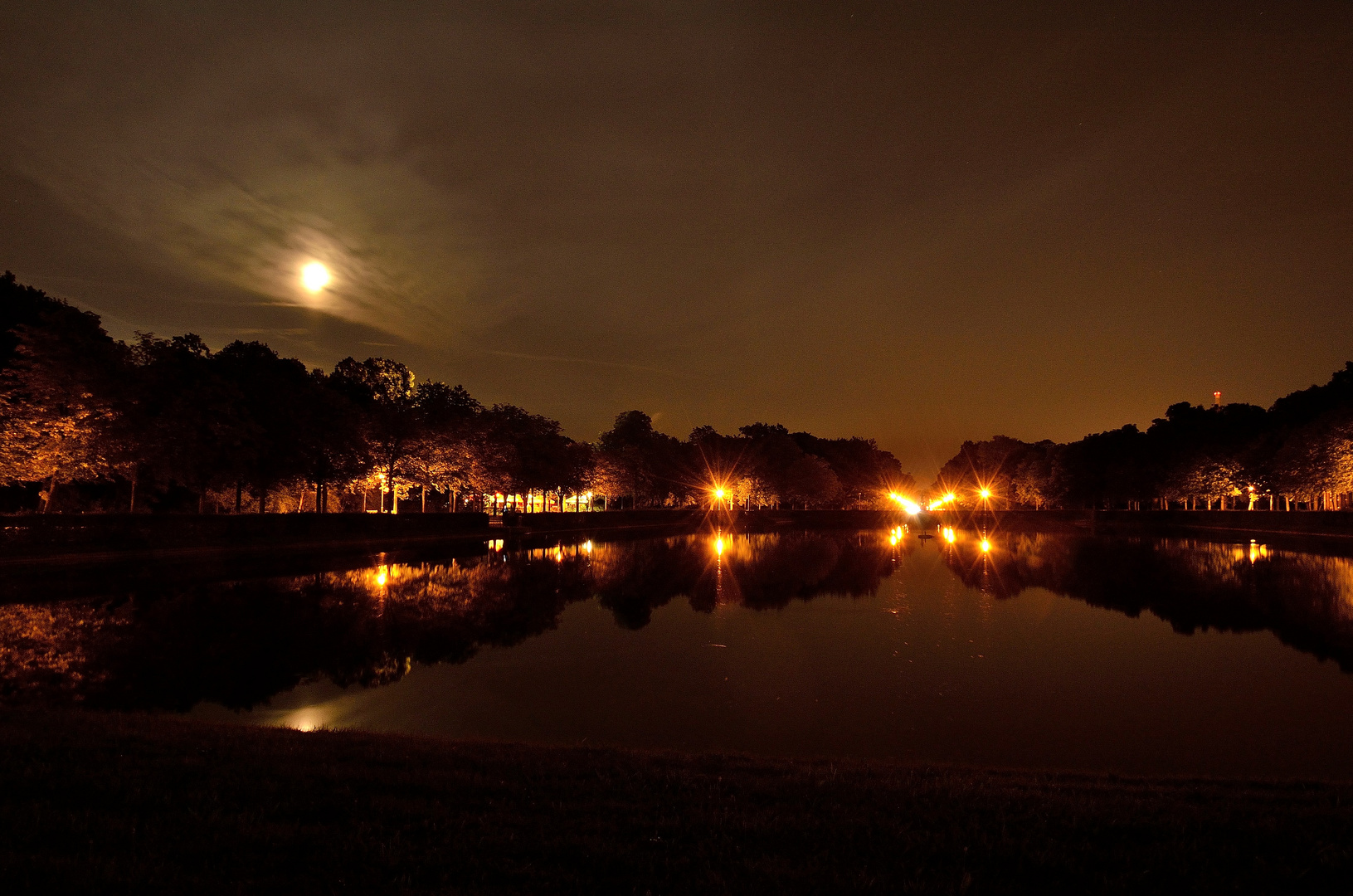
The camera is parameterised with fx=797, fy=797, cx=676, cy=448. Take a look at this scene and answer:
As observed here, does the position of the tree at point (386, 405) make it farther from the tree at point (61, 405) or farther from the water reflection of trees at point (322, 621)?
the water reflection of trees at point (322, 621)

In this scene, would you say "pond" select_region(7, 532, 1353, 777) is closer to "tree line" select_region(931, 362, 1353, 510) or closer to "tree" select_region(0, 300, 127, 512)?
"tree" select_region(0, 300, 127, 512)

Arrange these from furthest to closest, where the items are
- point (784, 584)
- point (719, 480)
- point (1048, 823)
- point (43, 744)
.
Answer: point (719, 480)
point (784, 584)
point (43, 744)
point (1048, 823)

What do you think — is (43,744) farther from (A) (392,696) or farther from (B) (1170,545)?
(B) (1170,545)

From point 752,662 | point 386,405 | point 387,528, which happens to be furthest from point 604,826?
point 386,405

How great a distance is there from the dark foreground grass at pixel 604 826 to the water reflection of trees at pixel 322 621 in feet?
22.7

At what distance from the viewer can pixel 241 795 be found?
7.18 meters

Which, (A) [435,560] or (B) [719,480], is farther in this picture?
(B) [719,480]

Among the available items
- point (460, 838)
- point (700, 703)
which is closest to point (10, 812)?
point (460, 838)

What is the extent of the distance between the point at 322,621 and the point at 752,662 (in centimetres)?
1218

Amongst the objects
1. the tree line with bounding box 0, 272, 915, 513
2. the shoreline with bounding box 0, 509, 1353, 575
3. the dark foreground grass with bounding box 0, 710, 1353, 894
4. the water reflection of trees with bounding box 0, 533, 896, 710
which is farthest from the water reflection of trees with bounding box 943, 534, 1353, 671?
the tree line with bounding box 0, 272, 915, 513

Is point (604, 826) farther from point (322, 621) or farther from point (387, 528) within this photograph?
point (387, 528)

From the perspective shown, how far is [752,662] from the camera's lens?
57.8ft

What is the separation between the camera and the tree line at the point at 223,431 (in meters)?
36.1

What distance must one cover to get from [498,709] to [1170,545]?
60.5 m
